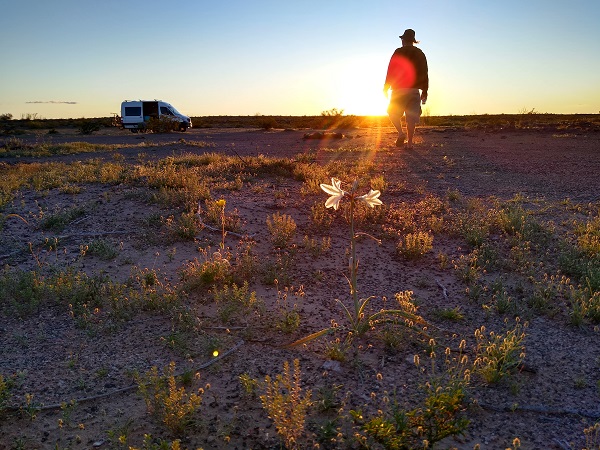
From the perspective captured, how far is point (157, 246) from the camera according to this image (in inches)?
193

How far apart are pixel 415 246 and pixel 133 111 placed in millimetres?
33585

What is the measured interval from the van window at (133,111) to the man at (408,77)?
26.8 meters

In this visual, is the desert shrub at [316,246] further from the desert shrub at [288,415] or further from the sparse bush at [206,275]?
the desert shrub at [288,415]

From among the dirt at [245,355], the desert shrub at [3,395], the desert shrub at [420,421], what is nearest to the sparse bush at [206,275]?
the dirt at [245,355]

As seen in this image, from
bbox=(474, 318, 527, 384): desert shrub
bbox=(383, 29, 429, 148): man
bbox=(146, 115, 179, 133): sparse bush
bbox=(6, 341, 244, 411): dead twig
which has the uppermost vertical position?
bbox=(383, 29, 429, 148): man

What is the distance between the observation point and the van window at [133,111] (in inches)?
1367

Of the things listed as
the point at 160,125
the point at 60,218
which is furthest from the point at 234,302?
the point at 160,125

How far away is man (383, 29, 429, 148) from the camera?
11.1 metres

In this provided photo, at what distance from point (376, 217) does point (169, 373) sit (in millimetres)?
3328

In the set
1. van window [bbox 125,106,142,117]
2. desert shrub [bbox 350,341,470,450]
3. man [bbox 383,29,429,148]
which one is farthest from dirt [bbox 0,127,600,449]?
van window [bbox 125,106,142,117]

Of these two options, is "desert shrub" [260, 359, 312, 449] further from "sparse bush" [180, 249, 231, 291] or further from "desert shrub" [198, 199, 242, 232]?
"desert shrub" [198, 199, 242, 232]

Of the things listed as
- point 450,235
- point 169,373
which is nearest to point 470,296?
point 450,235

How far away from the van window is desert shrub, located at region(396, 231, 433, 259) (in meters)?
32.9

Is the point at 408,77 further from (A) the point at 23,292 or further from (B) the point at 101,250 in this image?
(A) the point at 23,292
